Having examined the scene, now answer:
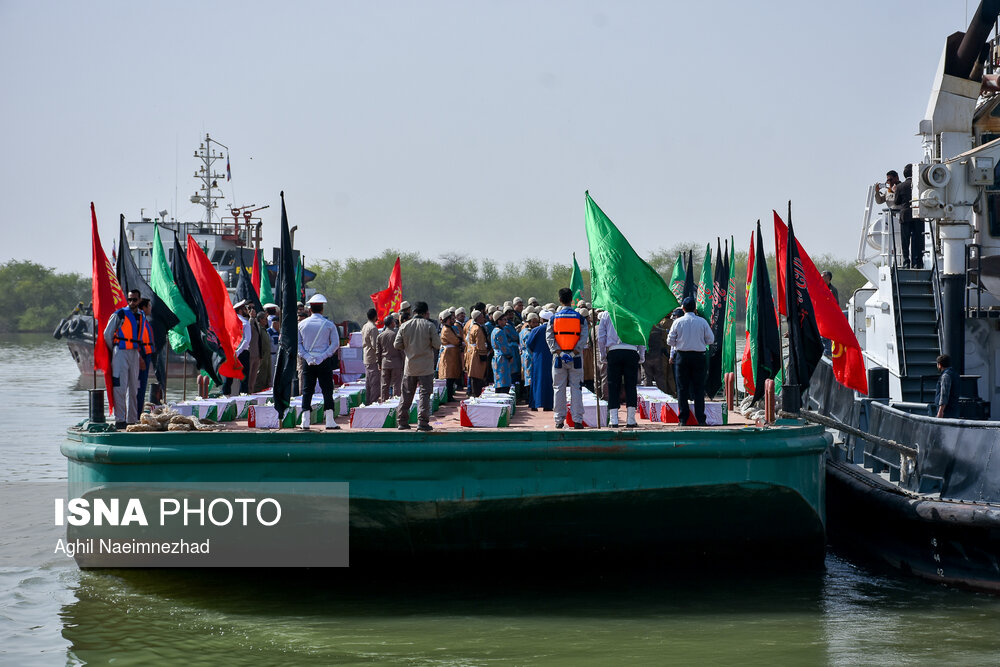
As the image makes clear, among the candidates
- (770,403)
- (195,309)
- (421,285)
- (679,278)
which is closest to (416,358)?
(770,403)

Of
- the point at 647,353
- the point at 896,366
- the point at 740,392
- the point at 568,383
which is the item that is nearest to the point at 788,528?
the point at 568,383

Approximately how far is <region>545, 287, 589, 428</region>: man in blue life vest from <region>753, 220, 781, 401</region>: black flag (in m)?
1.86

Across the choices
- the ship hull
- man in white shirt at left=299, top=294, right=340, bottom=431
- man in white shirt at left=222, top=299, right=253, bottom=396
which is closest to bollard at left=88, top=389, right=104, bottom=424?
man in white shirt at left=299, top=294, right=340, bottom=431

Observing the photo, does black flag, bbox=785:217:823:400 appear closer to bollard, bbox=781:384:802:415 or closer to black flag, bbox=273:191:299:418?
bollard, bbox=781:384:802:415

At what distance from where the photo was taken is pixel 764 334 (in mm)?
11969

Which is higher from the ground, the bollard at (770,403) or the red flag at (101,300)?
the red flag at (101,300)

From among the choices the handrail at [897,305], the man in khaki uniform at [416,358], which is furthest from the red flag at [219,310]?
the handrail at [897,305]

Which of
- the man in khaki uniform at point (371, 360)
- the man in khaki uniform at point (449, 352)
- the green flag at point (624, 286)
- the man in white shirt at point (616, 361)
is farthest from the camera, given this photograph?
the man in khaki uniform at point (449, 352)

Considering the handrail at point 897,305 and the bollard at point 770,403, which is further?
the handrail at point 897,305

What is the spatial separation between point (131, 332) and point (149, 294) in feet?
2.52

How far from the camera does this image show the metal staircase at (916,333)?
13250mm

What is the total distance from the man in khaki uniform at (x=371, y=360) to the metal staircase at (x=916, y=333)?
23.8ft

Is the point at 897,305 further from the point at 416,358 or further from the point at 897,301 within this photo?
the point at 416,358

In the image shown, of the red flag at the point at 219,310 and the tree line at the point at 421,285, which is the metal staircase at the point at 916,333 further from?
the tree line at the point at 421,285
